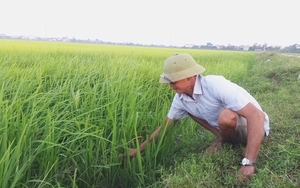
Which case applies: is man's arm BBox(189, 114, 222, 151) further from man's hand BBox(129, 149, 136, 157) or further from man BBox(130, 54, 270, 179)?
man's hand BBox(129, 149, 136, 157)

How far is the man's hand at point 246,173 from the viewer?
1849 millimetres

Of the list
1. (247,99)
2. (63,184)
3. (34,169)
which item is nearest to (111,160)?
(63,184)

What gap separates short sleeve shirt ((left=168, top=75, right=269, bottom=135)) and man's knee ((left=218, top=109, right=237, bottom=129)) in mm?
45

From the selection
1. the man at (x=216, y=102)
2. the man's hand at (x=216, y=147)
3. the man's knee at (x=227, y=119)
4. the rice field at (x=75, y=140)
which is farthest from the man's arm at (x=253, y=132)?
the rice field at (x=75, y=140)

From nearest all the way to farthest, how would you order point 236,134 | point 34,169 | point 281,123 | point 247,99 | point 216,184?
point 34,169
point 216,184
point 247,99
point 236,134
point 281,123

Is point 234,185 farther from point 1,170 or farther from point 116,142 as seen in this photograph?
point 1,170

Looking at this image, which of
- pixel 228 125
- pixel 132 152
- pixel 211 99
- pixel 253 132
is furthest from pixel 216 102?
pixel 132 152

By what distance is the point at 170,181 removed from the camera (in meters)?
1.76

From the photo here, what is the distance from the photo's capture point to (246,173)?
188 cm

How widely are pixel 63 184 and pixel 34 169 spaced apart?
0.19 m

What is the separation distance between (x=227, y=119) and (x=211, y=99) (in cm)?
17

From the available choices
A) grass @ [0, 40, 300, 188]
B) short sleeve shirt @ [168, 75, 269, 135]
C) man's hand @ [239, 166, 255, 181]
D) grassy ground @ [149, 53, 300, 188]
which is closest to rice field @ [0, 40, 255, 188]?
grass @ [0, 40, 300, 188]

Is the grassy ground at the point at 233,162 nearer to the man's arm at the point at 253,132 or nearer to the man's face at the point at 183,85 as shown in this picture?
the man's arm at the point at 253,132

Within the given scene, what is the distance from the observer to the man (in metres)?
1.91
